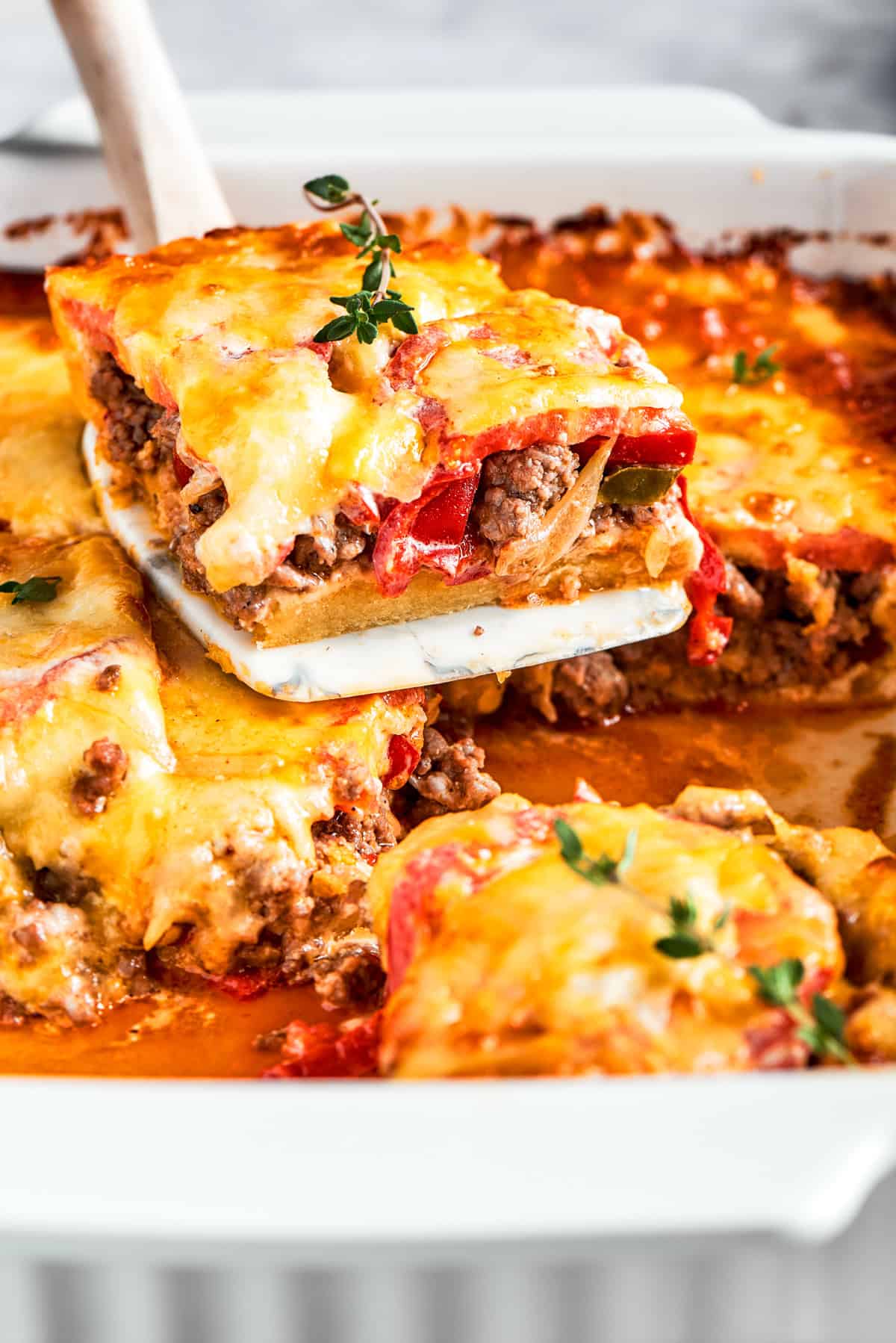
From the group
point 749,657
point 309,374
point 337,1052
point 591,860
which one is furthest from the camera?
point 749,657

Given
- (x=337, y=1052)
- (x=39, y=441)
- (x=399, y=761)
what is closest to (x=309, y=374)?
(x=399, y=761)

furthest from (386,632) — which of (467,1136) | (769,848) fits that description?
(467,1136)

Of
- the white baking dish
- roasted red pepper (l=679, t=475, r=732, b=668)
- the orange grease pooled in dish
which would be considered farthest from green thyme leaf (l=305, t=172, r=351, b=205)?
the white baking dish

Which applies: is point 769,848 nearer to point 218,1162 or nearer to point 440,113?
point 218,1162

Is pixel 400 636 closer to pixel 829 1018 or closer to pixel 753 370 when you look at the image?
pixel 829 1018

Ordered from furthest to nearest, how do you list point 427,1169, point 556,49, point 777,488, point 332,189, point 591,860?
point 556,49
point 777,488
point 332,189
point 591,860
point 427,1169

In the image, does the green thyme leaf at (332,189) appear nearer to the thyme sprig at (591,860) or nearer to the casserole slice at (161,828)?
the casserole slice at (161,828)

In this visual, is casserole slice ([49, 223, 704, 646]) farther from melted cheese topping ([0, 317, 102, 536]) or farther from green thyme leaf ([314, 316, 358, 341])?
melted cheese topping ([0, 317, 102, 536])

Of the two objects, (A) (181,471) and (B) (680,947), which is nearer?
(B) (680,947)
